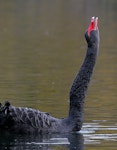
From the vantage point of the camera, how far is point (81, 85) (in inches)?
419

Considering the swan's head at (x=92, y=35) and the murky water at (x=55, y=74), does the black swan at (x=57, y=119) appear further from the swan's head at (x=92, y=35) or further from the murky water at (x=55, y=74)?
the murky water at (x=55, y=74)

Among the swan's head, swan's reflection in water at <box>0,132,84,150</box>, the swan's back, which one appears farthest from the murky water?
the swan's head

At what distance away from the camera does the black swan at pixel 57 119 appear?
33.2ft

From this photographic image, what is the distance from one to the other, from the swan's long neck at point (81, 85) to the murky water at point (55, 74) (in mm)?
246

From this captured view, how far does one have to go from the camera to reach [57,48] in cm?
2470

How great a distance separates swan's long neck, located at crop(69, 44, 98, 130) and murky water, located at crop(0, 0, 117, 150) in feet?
0.81

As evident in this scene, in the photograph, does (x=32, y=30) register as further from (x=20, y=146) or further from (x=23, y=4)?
(x=20, y=146)

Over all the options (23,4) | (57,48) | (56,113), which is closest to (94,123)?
(56,113)

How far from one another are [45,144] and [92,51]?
4.82ft

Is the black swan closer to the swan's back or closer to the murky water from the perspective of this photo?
the swan's back

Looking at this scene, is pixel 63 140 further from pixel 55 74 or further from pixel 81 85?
pixel 55 74

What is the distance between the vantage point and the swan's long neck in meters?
10.6

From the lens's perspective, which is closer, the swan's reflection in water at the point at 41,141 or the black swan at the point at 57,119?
the swan's reflection in water at the point at 41,141

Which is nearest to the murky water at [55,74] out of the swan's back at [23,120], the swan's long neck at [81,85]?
the swan's back at [23,120]
